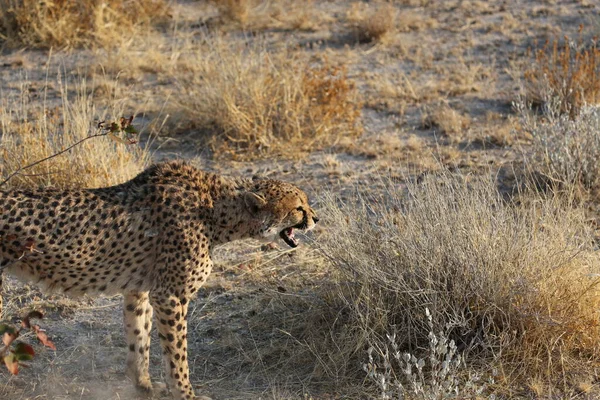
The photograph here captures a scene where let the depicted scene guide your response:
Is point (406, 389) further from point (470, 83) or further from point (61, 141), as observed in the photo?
point (470, 83)

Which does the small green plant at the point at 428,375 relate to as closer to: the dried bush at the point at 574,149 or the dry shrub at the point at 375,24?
the dried bush at the point at 574,149

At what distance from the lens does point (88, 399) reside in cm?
447

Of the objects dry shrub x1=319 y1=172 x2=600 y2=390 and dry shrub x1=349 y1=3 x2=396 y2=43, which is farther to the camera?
dry shrub x1=349 y1=3 x2=396 y2=43

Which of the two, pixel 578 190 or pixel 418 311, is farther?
pixel 578 190

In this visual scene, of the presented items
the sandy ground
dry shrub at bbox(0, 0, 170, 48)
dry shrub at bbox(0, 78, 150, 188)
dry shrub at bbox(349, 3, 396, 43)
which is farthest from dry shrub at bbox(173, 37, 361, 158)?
dry shrub at bbox(349, 3, 396, 43)

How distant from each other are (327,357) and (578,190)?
7.60 feet

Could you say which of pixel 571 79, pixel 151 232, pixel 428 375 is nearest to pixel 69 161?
pixel 151 232

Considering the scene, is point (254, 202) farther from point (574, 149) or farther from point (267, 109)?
point (267, 109)

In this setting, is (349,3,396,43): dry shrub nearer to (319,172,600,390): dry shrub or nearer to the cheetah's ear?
(319,172,600,390): dry shrub

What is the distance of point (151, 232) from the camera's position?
4.16 metres

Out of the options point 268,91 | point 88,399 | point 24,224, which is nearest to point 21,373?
point 88,399

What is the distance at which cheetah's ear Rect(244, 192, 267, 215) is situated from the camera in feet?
13.9

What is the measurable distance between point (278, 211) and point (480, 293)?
3.48 feet

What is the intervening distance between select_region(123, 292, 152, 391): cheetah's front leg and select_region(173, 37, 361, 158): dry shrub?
2.81 m
